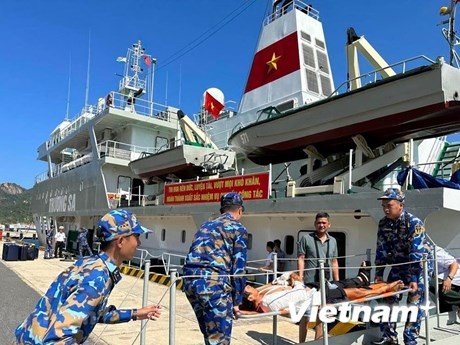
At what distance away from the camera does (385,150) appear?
8.66 m

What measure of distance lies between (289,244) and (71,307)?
7854mm

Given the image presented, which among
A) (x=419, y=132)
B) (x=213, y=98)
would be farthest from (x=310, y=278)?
(x=213, y=98)

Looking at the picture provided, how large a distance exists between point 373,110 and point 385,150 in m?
1.46

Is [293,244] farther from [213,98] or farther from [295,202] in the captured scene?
[213,98]

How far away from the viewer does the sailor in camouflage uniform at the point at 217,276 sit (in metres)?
2.93

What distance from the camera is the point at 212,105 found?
57.9ft

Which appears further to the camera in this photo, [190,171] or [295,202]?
[190,171]

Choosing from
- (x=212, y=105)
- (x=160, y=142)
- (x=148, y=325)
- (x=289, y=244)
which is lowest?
(x=148, y=325)

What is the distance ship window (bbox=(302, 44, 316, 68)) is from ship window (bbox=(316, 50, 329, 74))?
36cm

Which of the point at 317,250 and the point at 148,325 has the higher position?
the point at 317,250

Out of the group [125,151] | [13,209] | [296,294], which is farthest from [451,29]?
[13,209]

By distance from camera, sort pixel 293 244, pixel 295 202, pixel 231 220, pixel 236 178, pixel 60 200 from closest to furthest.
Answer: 1. pixel 231 220
2. pixel 295 202
3. pixel 293 244
4. pixel 236 178
5. pixel 60 200

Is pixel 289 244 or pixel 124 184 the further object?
pixel 124 184

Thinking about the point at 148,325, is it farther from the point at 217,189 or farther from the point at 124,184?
the point at 124,184
